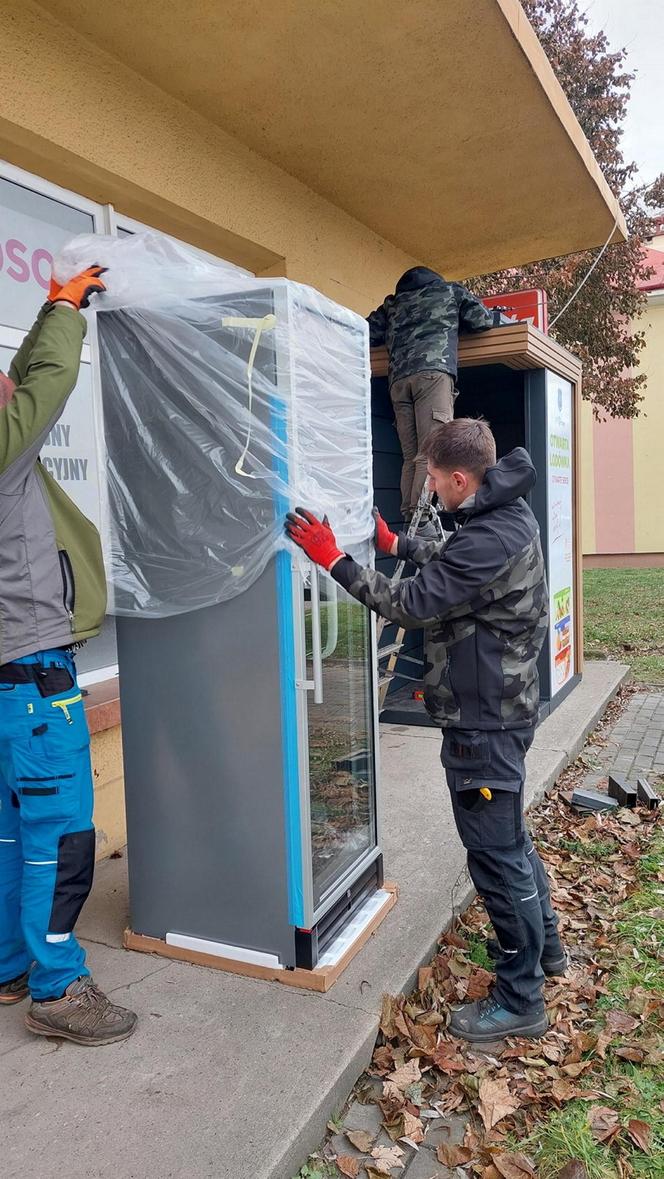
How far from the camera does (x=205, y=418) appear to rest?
244 cm

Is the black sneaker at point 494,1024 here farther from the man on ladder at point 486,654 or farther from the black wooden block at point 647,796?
the black wooden block at point 647,796

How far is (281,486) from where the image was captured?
2.37m

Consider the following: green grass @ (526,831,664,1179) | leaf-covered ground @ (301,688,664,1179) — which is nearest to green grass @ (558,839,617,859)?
leaf-covered ground @ (301,688,664,1179)

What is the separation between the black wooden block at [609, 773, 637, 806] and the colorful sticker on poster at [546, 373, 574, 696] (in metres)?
1.29

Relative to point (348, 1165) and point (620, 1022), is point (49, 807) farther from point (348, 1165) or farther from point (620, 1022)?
point (620, 1022)

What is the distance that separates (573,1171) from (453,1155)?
0.29 meters

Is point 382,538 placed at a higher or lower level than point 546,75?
lower

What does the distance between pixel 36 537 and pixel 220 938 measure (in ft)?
4.71

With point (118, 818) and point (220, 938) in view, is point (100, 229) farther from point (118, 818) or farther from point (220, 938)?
point (220, 938)

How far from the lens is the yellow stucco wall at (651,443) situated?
1789 cm

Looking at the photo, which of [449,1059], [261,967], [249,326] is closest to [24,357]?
[249,326]

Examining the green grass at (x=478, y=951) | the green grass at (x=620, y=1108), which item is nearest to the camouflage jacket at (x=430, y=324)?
the green grass at (x=478, y=951)

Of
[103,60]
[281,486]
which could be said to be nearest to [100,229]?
[103,60]

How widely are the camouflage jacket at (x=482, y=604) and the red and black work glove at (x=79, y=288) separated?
106cm
